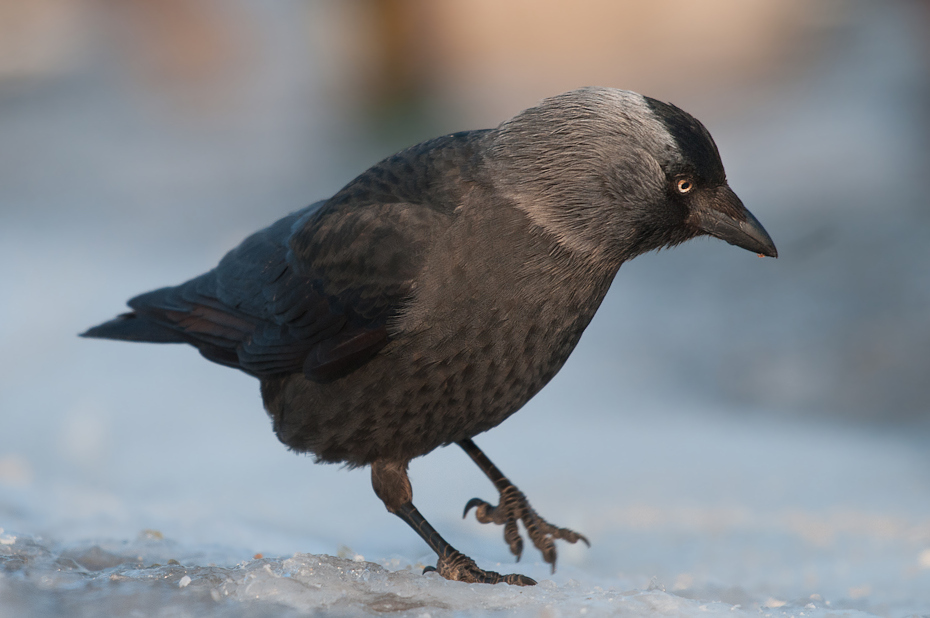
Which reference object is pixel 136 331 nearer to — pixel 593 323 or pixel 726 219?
pixel 726 219

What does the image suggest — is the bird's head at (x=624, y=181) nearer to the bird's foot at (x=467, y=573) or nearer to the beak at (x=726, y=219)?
the beak at (x=726, y=219)

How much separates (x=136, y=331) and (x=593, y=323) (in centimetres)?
542

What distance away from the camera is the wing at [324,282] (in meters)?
3.62

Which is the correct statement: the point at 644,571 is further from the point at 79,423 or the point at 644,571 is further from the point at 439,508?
the point at 79,423

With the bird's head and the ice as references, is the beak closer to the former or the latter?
the bird's head

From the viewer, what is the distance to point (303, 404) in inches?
157

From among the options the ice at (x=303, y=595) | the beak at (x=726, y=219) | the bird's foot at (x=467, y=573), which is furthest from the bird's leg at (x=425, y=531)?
the beak at (x=726, y=219)

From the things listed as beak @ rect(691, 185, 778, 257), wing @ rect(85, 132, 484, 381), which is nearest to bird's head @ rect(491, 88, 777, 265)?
beak @ rect(691, 185, 778, 257)

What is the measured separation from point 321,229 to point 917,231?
6412 mm

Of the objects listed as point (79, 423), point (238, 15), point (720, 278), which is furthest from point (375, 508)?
point (238, 15)

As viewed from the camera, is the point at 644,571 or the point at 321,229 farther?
the point at 644,571

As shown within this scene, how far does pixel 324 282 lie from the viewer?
395cm

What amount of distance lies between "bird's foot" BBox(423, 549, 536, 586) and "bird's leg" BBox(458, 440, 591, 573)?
0.33 meters

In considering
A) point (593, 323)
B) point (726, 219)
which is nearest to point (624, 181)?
point (726, 219)
